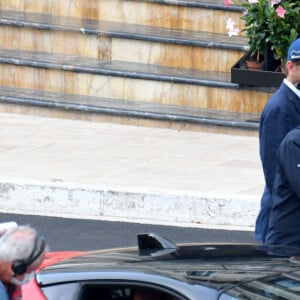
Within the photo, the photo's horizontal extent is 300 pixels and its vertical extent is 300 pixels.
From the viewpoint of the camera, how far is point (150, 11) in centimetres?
1555

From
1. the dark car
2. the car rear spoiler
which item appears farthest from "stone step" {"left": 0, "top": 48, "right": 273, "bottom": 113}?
the dark car

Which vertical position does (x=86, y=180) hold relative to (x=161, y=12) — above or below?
below

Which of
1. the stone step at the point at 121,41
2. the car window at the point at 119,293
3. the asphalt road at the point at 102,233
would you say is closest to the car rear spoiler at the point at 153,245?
the car window at the point at 119,293

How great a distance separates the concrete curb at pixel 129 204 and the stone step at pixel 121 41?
4479mm

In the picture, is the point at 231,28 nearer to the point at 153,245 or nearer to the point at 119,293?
the point at 153,245

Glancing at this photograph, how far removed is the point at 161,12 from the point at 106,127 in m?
2.23

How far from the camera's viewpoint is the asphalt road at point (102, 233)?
9.29 metres

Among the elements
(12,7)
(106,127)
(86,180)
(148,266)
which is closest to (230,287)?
(148,266)

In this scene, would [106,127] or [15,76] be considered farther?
[15,76]

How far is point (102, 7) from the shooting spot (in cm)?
1587

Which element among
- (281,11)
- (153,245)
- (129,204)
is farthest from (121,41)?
(153,245)

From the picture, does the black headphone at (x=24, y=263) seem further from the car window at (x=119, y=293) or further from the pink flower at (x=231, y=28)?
the pink flower at (x=231, y=28)

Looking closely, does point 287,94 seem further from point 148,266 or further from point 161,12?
point 161,12

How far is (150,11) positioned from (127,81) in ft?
4.52
